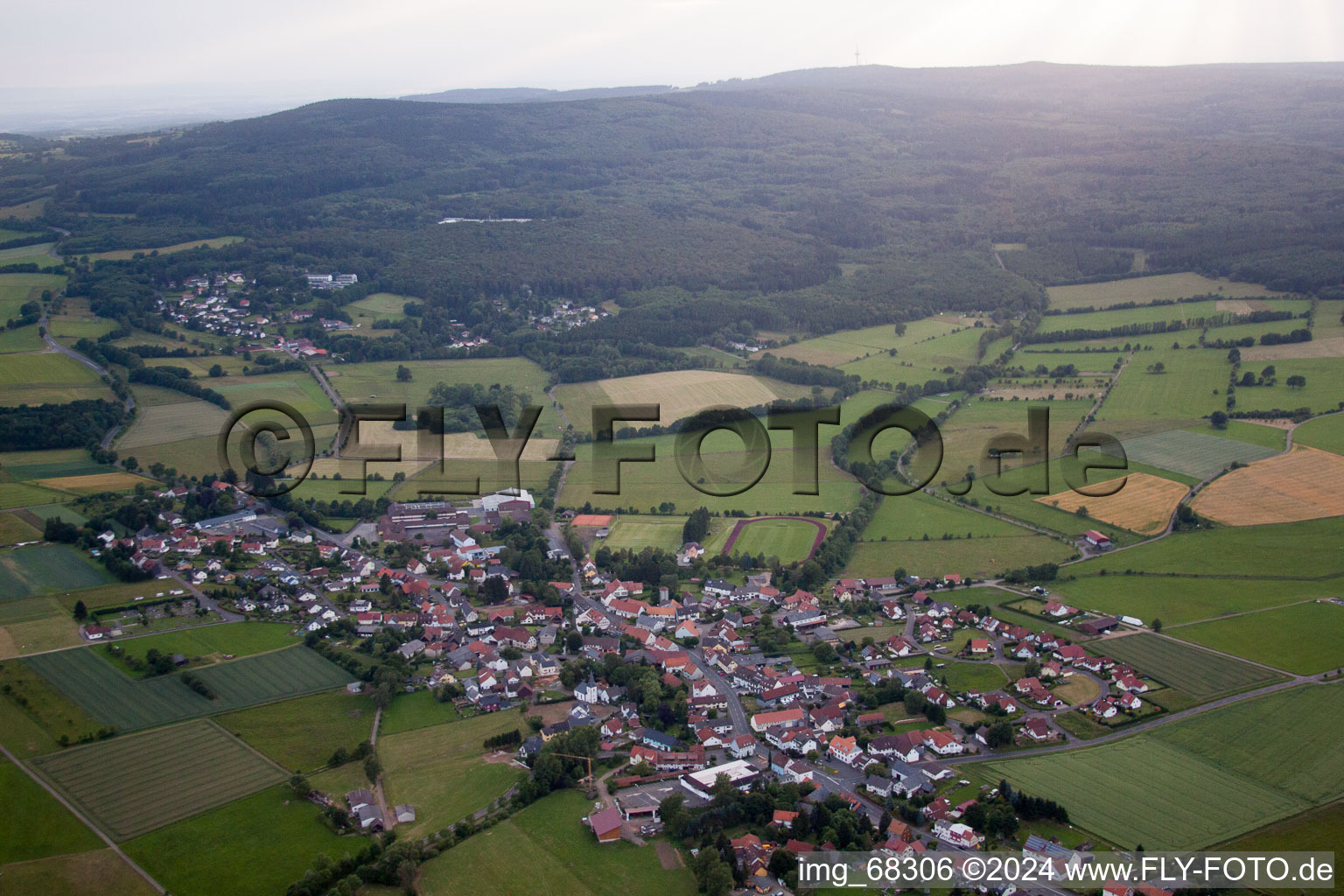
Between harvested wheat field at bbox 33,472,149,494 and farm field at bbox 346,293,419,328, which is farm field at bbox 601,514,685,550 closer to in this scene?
harvested wheat field at bbox 33,472,149,494

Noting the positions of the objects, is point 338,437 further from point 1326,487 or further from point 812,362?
point 1326,487

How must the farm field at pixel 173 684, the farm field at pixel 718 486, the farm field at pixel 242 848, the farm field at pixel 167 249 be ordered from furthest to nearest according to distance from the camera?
the farm field at pixel 167 249, the farm field at pixel 718 486, the farm field at pixel 173 684, the farm field at pixel 242 848

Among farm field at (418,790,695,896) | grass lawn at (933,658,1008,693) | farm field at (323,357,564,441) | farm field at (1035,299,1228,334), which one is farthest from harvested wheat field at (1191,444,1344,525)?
farm field at (323,357,564,441)

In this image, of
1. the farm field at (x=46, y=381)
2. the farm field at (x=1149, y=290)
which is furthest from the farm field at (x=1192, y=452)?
the farm field at (x=46, y=381)

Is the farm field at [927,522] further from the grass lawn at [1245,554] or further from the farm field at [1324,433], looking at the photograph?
the farm field at [1324,433]

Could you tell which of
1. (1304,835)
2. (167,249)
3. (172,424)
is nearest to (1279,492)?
(1304,835)

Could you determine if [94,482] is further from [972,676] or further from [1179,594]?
[1179,594]

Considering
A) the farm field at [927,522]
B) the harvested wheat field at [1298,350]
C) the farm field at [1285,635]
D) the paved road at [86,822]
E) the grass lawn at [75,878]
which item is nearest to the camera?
the grass lawn at [75,878]
